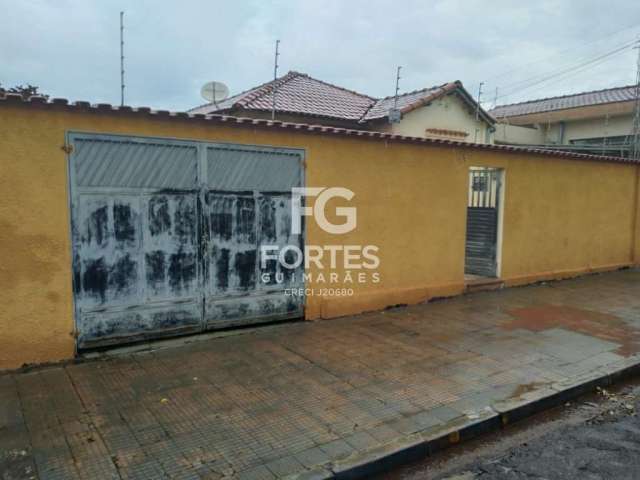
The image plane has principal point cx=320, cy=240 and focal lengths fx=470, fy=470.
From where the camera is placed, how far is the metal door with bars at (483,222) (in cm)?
926

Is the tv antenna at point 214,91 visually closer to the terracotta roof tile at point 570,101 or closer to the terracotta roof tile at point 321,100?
the terracotta roof tile at point 321,100

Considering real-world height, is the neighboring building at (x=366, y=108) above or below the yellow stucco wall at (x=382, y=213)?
above

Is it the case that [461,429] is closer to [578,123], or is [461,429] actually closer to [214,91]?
[214,91]

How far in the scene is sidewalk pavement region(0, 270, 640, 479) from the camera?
3.35 m

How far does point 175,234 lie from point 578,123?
1972 centimetres

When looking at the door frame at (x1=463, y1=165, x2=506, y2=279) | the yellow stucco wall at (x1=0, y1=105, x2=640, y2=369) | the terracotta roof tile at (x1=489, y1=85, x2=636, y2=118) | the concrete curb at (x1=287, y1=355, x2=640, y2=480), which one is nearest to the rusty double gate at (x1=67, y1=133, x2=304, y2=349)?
the yellow stucco wall at (x1=0, y1=105, x2=640, y2=369)

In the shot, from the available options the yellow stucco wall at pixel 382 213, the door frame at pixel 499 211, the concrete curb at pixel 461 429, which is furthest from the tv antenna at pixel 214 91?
the concrete curb at pixel 461 429

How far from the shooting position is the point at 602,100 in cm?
1959

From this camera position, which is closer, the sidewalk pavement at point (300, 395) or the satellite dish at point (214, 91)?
the sidewalk pavement at point (300, 395)

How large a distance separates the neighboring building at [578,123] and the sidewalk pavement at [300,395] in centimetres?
1376

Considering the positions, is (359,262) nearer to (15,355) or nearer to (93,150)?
(93,150)

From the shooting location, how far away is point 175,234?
5.74 m

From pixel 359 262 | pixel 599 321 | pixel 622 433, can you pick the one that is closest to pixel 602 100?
pixel 599 321

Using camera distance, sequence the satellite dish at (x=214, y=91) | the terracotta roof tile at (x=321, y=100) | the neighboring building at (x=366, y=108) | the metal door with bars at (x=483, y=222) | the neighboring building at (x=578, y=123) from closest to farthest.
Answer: the satellite dish at (x=214, y=91) < the metal door with bars at (x=483, y=222) < the neighboring building at (x=366, y=108) < the terracotta roof tile at (x=321, y=100) < the neighboring building at (x=578, y=123)
